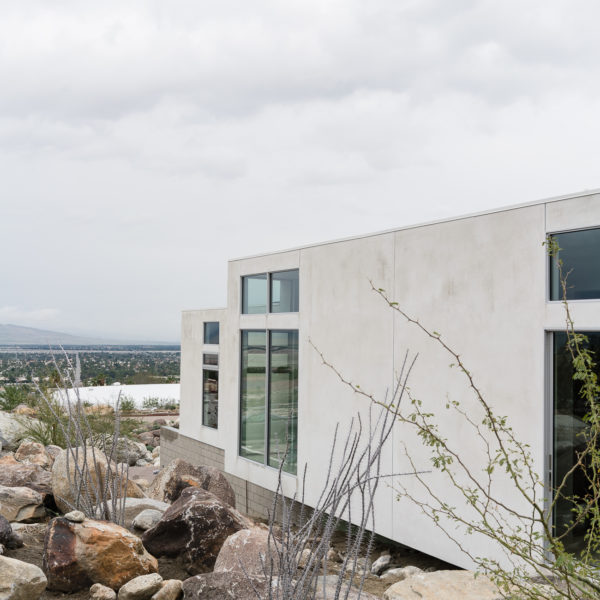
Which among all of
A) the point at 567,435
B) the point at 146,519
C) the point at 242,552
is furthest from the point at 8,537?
the point at 567,435

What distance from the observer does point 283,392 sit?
1020 centimetres

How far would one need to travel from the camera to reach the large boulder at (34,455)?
10.9 metres

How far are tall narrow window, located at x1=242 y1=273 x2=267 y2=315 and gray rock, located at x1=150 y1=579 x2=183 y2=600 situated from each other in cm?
673

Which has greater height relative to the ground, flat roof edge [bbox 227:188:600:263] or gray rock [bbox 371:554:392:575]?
flat roof edge [bbox 227:188:600:263]

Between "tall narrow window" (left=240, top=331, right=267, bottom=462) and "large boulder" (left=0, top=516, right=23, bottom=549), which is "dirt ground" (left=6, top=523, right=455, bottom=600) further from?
"tall narrow window" (left=240, top=331, right=267, bottom=462)

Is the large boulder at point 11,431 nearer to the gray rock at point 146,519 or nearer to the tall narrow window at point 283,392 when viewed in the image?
the tall narrow window at point 283,392

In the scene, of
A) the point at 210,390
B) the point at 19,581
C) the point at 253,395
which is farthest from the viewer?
the point at 210,390

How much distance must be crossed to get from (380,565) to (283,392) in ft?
10.9

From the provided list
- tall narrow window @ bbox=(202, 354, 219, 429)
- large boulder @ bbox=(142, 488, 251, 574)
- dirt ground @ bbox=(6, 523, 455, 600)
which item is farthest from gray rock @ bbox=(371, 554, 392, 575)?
tall narrow window @ bbox=(202, 354, 219, 429)

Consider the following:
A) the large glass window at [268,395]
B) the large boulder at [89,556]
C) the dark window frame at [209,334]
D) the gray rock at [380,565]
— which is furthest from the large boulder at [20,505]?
the dark window frame at [209,334]

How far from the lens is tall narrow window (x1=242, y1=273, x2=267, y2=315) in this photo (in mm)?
10875

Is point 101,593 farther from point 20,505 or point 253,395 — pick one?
point 253,395

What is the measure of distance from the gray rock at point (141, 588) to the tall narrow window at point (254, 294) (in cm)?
668

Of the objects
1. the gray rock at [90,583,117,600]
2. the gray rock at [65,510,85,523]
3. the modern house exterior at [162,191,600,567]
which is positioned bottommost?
the gray rock at [90,583,117,600]
